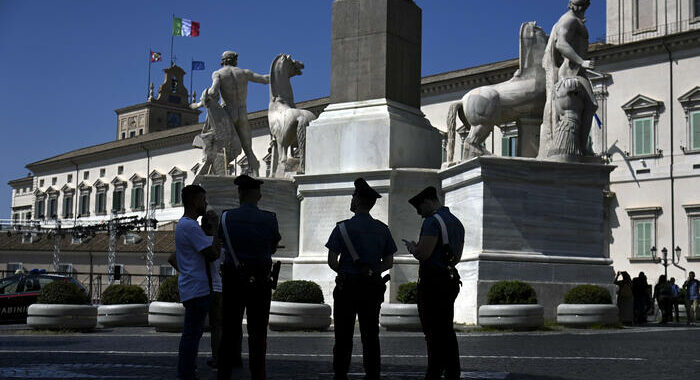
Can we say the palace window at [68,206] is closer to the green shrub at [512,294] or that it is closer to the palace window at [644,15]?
the palace window at [644,15]

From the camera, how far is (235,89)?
20812mm

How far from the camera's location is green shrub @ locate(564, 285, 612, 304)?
16094 mm

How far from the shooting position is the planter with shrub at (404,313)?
15492 mm

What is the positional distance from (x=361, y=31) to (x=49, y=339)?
7331 millimetres

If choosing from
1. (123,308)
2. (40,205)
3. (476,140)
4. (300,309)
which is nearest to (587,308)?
(476,140)

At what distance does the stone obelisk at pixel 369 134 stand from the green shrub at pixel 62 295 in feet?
11.6

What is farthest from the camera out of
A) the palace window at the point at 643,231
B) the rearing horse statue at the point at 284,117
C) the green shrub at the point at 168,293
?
the palace window at the point at 643,231

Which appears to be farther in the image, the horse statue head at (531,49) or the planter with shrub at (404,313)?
the horse statue head at (531,49)

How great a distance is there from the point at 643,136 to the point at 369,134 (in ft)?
111

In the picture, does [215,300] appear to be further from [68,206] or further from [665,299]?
[68,206]

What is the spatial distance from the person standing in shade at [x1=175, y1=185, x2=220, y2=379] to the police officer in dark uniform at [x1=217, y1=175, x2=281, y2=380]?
186mm

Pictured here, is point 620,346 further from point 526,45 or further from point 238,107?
point 238,107

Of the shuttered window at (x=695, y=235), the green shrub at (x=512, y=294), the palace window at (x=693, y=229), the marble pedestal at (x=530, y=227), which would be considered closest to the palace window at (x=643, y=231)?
the palace window at (x=693, y=229)

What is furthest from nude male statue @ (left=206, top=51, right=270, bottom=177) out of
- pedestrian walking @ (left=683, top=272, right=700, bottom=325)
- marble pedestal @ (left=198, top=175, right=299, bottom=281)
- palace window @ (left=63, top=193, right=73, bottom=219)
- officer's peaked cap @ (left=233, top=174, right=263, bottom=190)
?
palace window @ (left=63, top=193, right=73, bottom=219)
